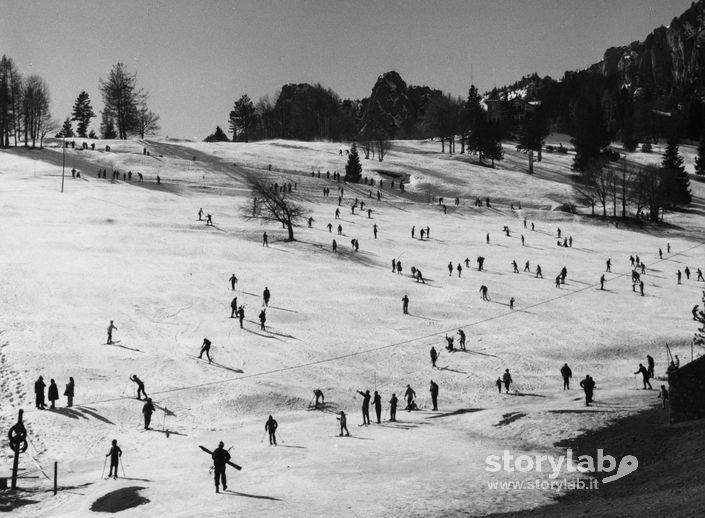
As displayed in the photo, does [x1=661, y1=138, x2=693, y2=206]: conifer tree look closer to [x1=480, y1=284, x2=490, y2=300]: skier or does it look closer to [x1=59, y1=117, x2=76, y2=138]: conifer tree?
[x1=480, y1=284, x2=490, y2=300]: skier

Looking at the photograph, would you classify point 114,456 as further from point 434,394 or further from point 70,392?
point 434,394

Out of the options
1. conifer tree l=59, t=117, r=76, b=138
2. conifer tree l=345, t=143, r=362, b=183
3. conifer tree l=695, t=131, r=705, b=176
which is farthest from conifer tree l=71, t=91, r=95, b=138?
conifer tree l=695, t=131, r=705, b=176

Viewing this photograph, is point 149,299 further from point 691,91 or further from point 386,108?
point 386,108

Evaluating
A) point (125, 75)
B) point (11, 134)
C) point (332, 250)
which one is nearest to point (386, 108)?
point (125, 75)

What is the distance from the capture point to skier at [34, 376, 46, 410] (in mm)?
21141

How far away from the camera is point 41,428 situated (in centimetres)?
2011

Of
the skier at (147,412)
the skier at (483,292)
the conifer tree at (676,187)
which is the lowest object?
the skier at (147,412)

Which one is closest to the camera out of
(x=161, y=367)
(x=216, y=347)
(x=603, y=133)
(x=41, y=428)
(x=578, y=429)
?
(x=578, y=429)

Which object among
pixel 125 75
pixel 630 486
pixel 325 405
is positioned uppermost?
pixel 125 75

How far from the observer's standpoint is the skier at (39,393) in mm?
21141

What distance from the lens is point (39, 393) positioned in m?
21.2

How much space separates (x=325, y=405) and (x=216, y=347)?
6755 mm

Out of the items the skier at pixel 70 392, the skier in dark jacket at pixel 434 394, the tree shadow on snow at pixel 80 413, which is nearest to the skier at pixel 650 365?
the skier in dark jacket at pixel 434 394

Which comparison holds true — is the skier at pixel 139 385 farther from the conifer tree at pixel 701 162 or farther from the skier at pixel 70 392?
the conifer tree at pixel 701 162
